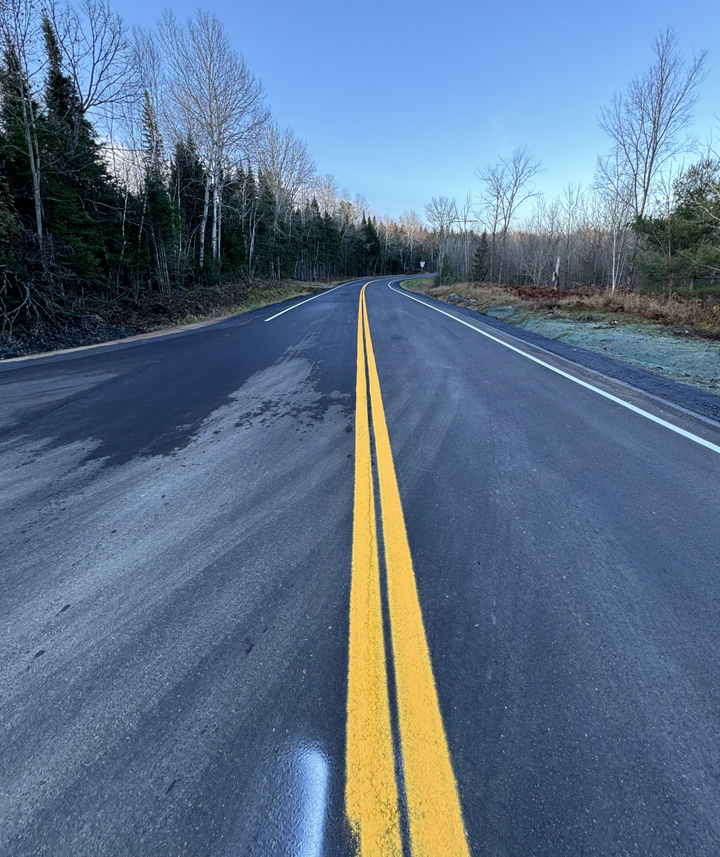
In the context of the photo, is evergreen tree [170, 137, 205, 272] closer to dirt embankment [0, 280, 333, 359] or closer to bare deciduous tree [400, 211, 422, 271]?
dirt embankment [0, 280, 333, 359]

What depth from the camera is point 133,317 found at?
477 inches

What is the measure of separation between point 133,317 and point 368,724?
13.7 metres

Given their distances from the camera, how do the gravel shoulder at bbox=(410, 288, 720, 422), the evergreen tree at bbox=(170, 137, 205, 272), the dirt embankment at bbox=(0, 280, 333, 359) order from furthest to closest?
1. the evergreen tree at bbox=(170, 137, 205, 272)
2. the dirt embankment at bbox=(0, 280, 333, 359)
3. the gravel shoulder at bbox=(410, 288, 720, 422)

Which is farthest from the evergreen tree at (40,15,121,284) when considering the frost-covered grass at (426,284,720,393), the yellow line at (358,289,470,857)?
the frost-covered grass at (426,284,720,393)

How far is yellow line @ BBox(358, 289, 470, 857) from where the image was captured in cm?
111

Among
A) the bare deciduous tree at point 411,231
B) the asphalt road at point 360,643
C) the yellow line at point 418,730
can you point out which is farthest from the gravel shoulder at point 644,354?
the bare deciduous tree at point 411,231

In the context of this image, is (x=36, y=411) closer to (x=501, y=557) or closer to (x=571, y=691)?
(x=501, y=557)

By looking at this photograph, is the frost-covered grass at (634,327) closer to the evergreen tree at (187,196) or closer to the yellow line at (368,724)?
the yellow line at (368,724)

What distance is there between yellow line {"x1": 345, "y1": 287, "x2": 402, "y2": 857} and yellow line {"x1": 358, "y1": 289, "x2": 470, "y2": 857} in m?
0.06

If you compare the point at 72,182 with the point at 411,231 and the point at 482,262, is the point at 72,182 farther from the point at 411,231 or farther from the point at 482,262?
the point at 411,231

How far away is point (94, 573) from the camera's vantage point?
213 centimetres

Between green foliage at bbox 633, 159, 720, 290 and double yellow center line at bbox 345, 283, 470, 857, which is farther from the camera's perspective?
green foliage at bbox 633, 159, 720, 290

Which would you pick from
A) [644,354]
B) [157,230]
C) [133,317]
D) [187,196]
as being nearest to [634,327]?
[644,354]

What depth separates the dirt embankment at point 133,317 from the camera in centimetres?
866
